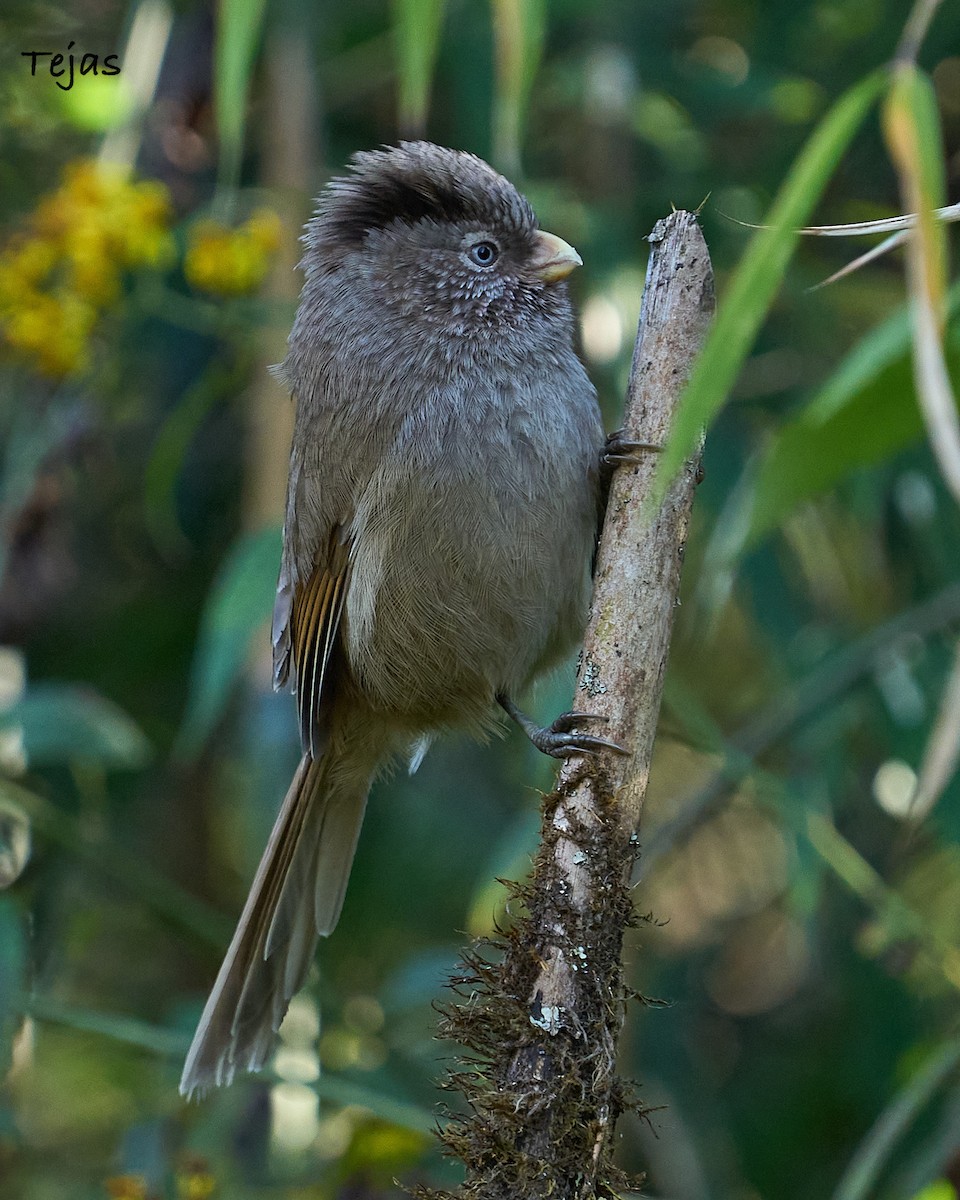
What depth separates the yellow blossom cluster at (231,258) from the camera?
12.8ft

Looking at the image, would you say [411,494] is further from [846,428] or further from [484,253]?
[846,428]

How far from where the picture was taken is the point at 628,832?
231 centimetres

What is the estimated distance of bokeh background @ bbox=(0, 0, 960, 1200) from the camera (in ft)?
12.7

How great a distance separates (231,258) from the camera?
3.91 metres

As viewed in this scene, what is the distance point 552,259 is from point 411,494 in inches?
26.9

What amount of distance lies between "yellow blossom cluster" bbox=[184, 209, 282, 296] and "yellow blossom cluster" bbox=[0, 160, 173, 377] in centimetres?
14

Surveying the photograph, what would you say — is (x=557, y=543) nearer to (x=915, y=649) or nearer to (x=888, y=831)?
(x=915, y=649)

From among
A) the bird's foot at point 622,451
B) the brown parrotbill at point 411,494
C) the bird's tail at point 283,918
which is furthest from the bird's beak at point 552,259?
the bird's tail at point 283,918

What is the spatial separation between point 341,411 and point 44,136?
2966 millimetres

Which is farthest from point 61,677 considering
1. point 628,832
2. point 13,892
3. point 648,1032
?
point 628,832

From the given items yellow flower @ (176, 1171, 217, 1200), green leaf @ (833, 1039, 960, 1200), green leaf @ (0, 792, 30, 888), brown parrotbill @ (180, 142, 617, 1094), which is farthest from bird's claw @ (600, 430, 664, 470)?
green leaf @ (0, 792, 30, 888)

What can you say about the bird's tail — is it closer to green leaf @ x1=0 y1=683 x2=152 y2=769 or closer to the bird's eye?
green leaf @ x1=0 y1=683 x2=152 y2=769

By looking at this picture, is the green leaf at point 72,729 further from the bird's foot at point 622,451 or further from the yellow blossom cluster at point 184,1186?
the bird's foot at point 622,451

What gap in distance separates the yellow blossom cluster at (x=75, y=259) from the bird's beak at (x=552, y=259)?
112cm
